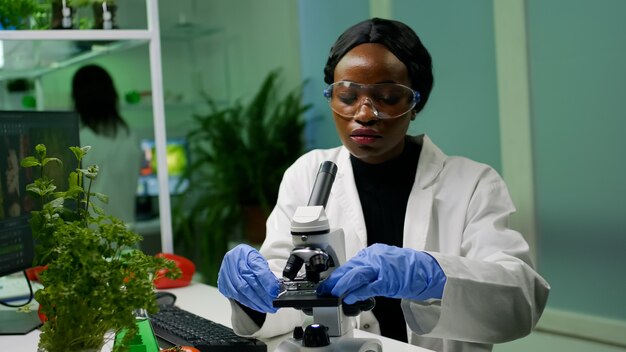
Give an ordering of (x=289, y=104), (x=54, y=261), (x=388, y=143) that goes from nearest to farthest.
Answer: (x=54, y=261) < (x=388, y=143) < (x=289, y=104)

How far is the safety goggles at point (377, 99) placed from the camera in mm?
1610

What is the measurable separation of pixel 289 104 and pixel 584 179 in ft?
5.97

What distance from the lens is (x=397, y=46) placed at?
1636 mm

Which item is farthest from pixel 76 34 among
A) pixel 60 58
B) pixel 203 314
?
pixel 203 314

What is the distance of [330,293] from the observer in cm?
111

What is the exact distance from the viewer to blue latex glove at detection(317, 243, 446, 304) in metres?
1.23

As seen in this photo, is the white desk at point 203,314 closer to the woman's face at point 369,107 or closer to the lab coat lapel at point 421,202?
the lab coat lapel at point 421,202

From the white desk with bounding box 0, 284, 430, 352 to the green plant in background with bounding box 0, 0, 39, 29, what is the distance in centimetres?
90

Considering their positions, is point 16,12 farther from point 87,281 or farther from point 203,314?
point 87,281

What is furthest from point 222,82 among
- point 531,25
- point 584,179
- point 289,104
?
point 584,179

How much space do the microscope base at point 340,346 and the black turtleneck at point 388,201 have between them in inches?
20.8

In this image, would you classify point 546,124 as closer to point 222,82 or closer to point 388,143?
point 388,143

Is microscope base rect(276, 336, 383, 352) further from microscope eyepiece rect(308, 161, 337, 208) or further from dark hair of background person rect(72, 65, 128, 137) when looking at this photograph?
dark hair of background person rect(72, 65, 128, 137)

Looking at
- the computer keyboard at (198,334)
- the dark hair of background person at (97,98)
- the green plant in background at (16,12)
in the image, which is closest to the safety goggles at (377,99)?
the computer keyboard at (198,334)
